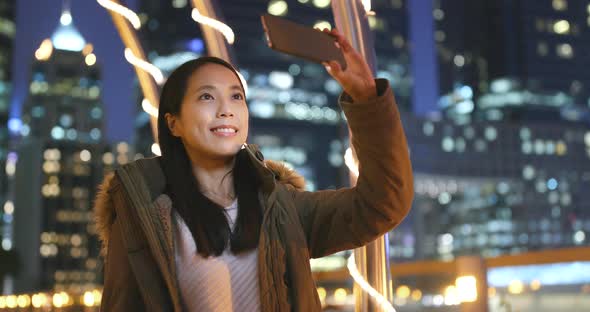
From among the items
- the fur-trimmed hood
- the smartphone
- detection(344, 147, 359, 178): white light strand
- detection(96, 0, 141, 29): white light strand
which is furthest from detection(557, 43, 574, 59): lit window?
the smartphone

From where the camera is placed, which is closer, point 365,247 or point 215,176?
point 215,176

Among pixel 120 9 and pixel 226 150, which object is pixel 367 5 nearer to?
pixel 226 150

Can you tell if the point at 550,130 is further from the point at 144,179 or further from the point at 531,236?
the point at 144,179

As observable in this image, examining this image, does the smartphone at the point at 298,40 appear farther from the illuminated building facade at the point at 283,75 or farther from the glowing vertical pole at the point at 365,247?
the illuminated building facade at the point at 283,75

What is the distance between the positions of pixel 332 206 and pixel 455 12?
386 feet

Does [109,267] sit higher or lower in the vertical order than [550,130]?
lower

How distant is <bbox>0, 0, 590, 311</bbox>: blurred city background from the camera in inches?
2960

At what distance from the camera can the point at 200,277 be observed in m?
1.92

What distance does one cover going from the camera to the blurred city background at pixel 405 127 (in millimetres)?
75188

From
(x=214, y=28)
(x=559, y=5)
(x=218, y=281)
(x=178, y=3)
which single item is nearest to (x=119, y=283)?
(x=218, y=281)

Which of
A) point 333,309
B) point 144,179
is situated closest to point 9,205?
point 333,309

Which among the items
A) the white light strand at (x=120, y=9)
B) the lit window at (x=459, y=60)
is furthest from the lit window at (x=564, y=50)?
the white light strand at (x=120, y=9)

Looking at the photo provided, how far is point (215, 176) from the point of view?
212cm

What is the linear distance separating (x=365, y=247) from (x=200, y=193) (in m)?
1.78
